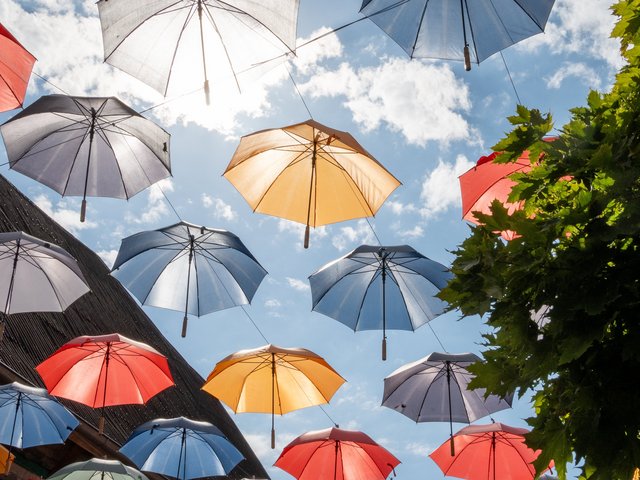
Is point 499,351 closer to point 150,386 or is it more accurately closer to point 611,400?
point 611,400

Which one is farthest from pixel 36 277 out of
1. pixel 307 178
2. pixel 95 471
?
pixel 307 178

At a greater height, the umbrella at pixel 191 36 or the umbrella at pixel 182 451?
the umbrella at pixel 191 36

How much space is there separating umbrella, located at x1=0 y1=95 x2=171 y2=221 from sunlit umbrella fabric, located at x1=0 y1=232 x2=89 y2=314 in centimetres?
78

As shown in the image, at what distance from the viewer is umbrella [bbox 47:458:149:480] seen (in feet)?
26.9

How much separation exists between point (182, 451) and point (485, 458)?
14.6 feet

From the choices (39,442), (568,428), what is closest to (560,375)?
(568,428)

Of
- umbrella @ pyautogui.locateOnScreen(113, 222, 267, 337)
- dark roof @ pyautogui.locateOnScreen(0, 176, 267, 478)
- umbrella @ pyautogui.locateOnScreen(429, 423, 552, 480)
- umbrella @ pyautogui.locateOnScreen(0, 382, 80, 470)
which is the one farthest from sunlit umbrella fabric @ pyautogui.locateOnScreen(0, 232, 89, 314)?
umbrella @ pyautogui.locateOnScreen(429, 423, 552, 480)

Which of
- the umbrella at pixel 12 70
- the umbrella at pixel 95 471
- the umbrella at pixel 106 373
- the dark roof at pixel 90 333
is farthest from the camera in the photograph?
the dark roof at pixel 90 333

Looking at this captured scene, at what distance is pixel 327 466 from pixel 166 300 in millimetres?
3378

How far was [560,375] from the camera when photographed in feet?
7.53

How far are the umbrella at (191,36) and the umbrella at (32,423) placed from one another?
4080mm

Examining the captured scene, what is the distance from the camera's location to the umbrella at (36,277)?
9086mm

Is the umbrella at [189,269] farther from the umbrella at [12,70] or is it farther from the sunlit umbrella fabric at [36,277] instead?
the umbrella at [12,70]

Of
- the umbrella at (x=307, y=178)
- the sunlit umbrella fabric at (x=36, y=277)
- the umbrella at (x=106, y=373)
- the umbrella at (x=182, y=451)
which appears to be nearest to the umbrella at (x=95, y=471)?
the umbrella at (x=106, y=373)
